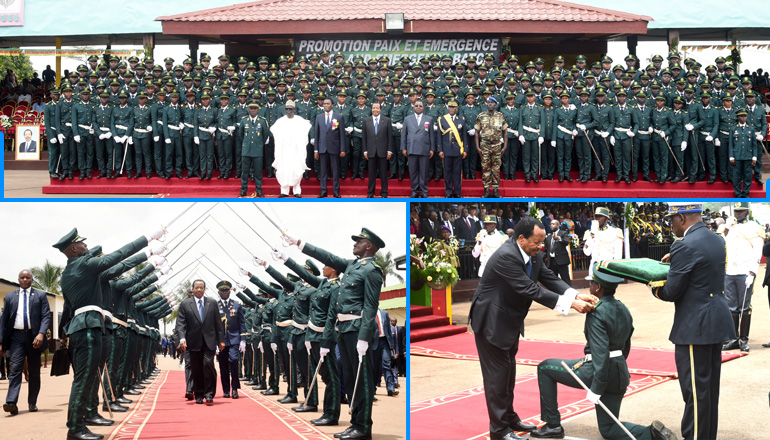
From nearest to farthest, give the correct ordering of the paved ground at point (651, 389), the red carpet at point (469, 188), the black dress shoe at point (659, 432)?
the black dress shoe at point (659, 432) < the paved ground at point (651, 389) < the red carpet at point (469, 188)

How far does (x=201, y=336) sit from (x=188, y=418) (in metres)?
1.05

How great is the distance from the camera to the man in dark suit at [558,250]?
6.22 metres

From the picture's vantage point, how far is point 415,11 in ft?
56.7

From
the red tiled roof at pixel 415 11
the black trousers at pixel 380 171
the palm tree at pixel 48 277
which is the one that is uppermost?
the red tiled roof at pixel 415 11

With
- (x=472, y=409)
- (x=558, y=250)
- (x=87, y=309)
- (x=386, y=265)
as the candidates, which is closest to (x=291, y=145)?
(x=558, y=250)

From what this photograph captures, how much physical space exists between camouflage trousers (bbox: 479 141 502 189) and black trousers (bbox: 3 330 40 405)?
8.41m

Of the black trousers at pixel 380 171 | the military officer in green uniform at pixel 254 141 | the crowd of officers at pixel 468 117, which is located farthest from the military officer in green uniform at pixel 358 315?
the crowd of officers at pixel 468 117

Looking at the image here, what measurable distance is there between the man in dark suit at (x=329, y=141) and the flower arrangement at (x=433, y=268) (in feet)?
20.5

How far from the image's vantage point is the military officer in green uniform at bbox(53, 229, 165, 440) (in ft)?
17.6

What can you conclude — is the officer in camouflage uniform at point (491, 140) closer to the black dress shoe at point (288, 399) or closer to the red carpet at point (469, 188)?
the red carpet at point (469, 188)

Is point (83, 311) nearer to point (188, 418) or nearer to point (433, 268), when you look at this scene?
point (188, 418)

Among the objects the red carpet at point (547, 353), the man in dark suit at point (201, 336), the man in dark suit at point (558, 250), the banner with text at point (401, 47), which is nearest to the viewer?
the man in dark suit at point (201, 336)

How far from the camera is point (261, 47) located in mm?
18531

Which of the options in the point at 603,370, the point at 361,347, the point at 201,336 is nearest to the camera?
the point at 603,370
